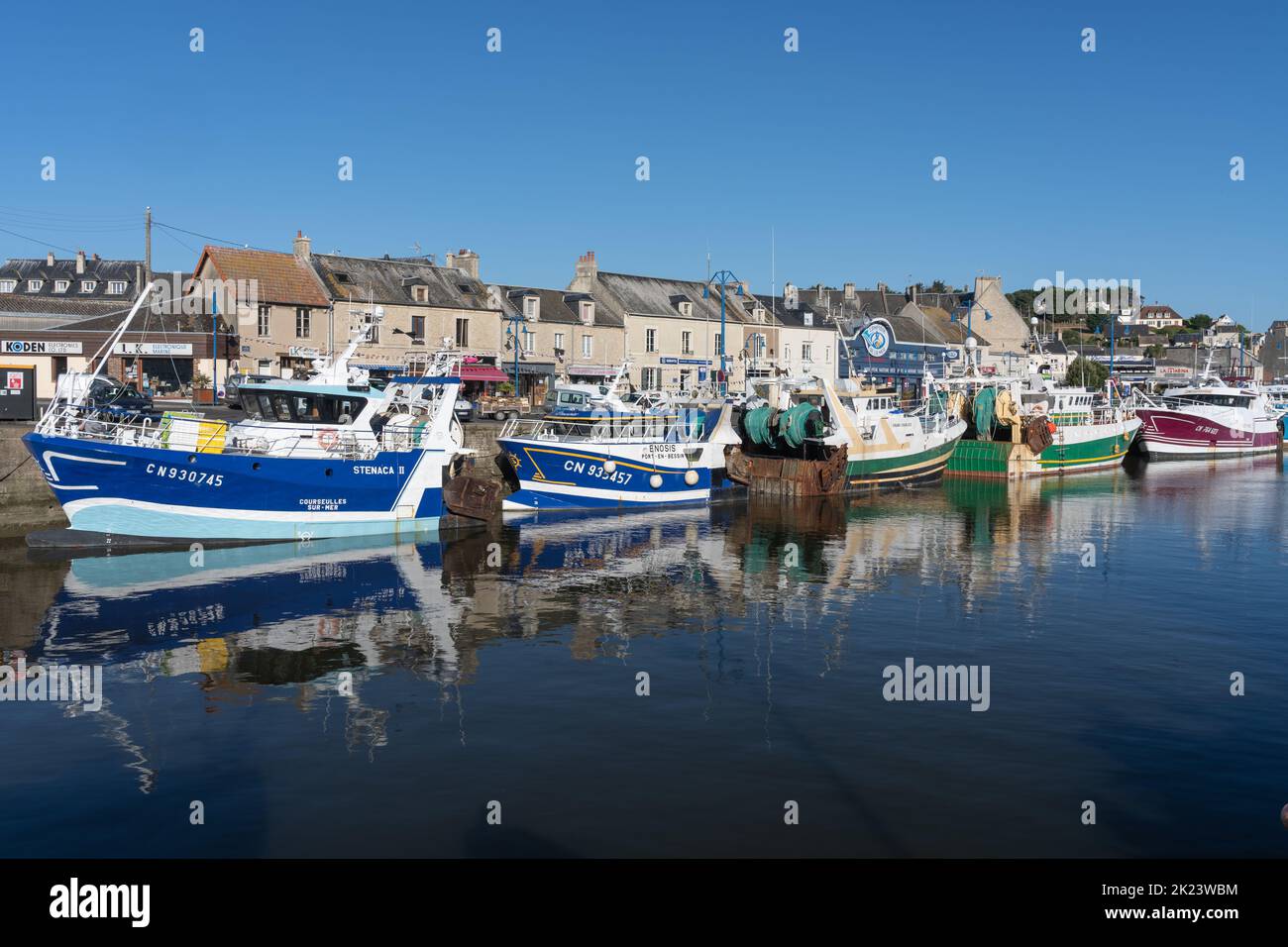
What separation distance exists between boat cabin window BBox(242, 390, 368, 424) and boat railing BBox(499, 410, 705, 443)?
767 centimetres

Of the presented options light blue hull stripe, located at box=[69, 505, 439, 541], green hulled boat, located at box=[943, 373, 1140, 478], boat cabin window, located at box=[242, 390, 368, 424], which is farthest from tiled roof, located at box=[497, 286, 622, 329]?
light blue hull stripe, located at box=[69, 505, 439, 541]

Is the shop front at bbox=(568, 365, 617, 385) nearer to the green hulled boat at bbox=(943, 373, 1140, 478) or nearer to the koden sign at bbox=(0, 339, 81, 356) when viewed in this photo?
the green hulled boat at bbox=(943, 373, 1140, 478)

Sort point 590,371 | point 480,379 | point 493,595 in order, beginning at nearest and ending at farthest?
point 493,595, point 480,379, point 590,371

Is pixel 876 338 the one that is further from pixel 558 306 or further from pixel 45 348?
pixel 45 348

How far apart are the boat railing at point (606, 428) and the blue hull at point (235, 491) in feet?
22.8

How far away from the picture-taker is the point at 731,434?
45156 millimetres

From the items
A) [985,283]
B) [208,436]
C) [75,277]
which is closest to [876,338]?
[985,283]

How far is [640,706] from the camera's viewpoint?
17.2 meters

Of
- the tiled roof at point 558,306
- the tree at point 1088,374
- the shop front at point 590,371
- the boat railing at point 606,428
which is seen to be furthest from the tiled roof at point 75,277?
the tree at point 1088,374

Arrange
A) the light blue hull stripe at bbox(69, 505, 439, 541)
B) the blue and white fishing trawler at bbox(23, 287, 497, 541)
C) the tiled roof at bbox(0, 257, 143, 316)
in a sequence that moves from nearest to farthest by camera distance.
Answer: the blue and white fishing trawler at bbox(23, 287, 497, 541) → the light blue hull stripe at bbox(69, 505, 439, 541) → the tiled roof at bbox(0, 257, 143, 316)

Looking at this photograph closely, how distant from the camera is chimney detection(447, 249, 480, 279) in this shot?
68.7m

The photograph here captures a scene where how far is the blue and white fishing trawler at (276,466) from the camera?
93.5ft

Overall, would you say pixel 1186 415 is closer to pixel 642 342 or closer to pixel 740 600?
pixel 642 342

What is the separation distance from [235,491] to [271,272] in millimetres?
31545
